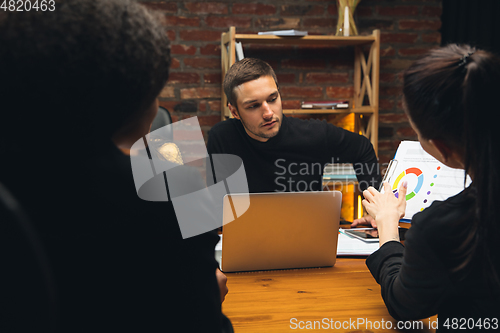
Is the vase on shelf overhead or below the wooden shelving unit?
overhead

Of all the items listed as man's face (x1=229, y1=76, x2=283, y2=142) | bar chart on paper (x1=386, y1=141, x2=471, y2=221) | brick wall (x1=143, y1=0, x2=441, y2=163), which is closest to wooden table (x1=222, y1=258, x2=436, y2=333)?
bar chart on paper (x1=386, y1=141, x2=471, y2=221)

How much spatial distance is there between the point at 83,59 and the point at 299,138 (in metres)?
1.59

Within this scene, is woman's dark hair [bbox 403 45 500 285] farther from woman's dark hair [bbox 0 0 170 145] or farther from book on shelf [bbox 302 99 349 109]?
book on shelf [bbox 302 99 349 109]

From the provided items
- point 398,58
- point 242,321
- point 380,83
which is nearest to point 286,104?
point 380,83

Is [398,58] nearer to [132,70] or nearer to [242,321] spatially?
[242,321]

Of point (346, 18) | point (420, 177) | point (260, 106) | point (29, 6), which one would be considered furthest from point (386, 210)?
point (346, 18)

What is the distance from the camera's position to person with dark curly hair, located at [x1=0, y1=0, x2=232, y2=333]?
0.36m

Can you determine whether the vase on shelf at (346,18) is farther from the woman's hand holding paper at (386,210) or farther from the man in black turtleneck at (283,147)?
the woman's hand holding paper at (386,210)

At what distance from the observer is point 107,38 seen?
38cm

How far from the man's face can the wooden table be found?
3.02ft

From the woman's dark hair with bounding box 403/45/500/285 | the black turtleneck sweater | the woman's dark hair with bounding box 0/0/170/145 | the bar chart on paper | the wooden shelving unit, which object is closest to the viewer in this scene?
the woman's dark hair with bounding box 0/0/170/145

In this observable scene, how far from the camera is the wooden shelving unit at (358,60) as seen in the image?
2273mm

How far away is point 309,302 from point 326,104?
177 cm

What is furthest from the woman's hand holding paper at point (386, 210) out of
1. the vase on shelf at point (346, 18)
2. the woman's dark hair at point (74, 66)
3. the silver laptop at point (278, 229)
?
the vase on shelf at point (346, 18)
